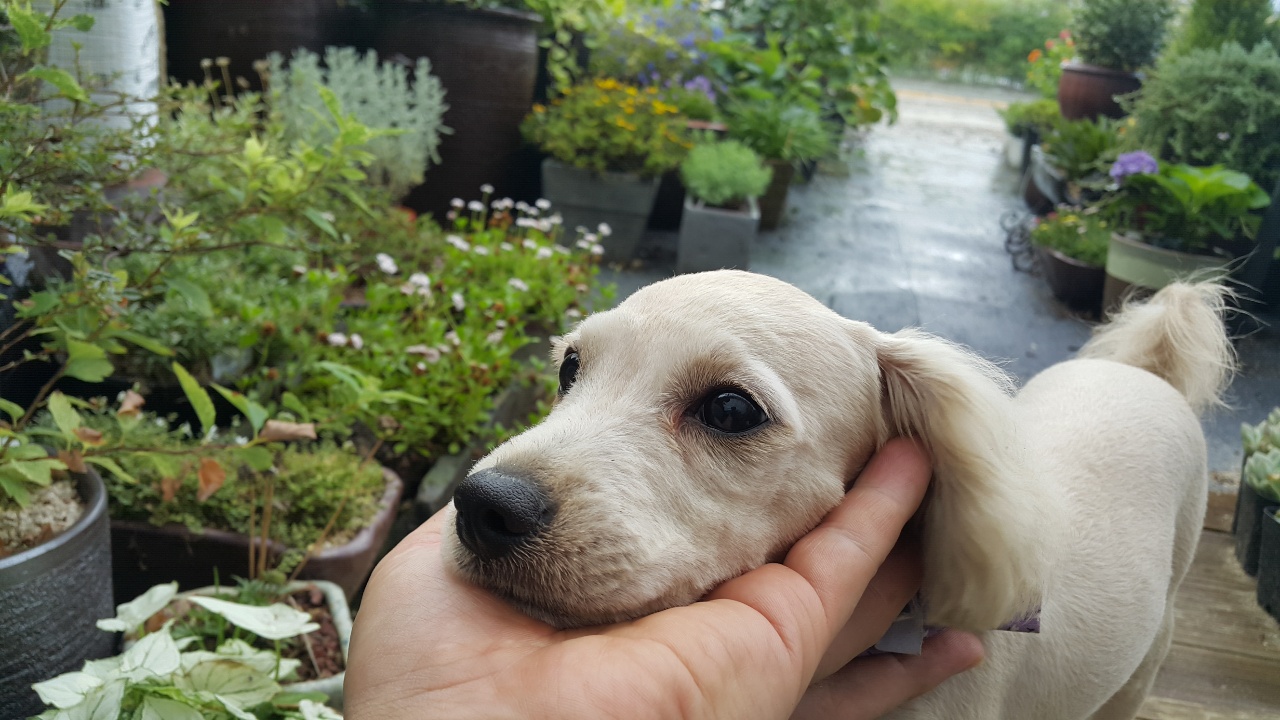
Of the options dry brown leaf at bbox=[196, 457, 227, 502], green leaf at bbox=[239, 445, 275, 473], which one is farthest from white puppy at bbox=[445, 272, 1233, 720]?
dry brown leaf at bbox=[196, 457, 227, 502]

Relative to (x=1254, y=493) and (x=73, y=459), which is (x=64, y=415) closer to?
(x=73, y=459)

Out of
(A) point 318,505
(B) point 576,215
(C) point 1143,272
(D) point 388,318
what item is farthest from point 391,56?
(C) point 1143,272

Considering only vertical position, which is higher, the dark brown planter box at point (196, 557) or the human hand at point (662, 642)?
the human hand at point (662, 642)

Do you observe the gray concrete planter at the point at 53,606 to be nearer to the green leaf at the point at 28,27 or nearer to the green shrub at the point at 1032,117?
the green leaf at the point at 28,27

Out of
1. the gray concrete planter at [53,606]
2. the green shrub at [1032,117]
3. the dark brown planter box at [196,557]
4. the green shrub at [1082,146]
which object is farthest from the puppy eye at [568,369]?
the green shrub at [1032,117]

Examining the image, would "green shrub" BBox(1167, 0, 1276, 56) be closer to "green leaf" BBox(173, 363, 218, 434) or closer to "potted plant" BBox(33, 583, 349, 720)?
→ "green leaf" BBox(173, 363, 218, 434)
